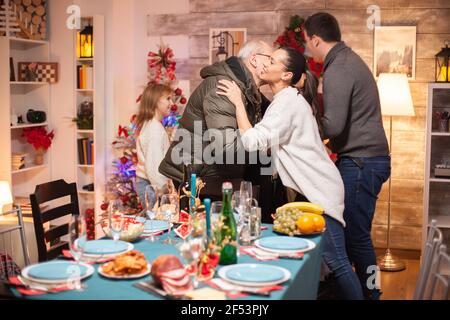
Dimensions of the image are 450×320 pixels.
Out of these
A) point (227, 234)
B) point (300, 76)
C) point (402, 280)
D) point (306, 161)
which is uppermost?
point (300, 76)

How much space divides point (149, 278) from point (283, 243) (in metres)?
0.71

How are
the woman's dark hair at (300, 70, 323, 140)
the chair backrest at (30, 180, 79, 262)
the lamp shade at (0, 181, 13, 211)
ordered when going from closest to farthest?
the chair backrest at (30, 180, 79, 262)
the woman's dark hair at (300, 70, 323, 140)
the lamp shade at (0, 181, 13, 211)

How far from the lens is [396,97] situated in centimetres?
554

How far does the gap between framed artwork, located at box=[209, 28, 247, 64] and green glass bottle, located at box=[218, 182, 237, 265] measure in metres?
3.87

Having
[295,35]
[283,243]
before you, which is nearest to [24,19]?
[295,35]

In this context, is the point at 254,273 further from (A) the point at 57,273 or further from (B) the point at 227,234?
(A) the point at 57,273

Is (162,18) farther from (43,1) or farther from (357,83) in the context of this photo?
(357,83)

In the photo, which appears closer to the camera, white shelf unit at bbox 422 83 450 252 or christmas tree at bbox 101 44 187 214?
white shelf unit at bbox 422 83 450 252

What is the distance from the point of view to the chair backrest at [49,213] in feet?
10.2

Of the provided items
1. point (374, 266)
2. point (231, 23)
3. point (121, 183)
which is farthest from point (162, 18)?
point (374, 266)

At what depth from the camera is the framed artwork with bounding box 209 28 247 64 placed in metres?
6.28

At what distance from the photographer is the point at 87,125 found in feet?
21.4

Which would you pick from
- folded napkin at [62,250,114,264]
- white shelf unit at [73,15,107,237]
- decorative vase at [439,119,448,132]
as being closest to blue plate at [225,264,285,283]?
folded napkin at [62,250,114,264]

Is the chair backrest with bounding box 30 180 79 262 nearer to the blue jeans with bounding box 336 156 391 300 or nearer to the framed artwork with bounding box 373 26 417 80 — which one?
the blue jeans with bounding box 336 156 391 300
